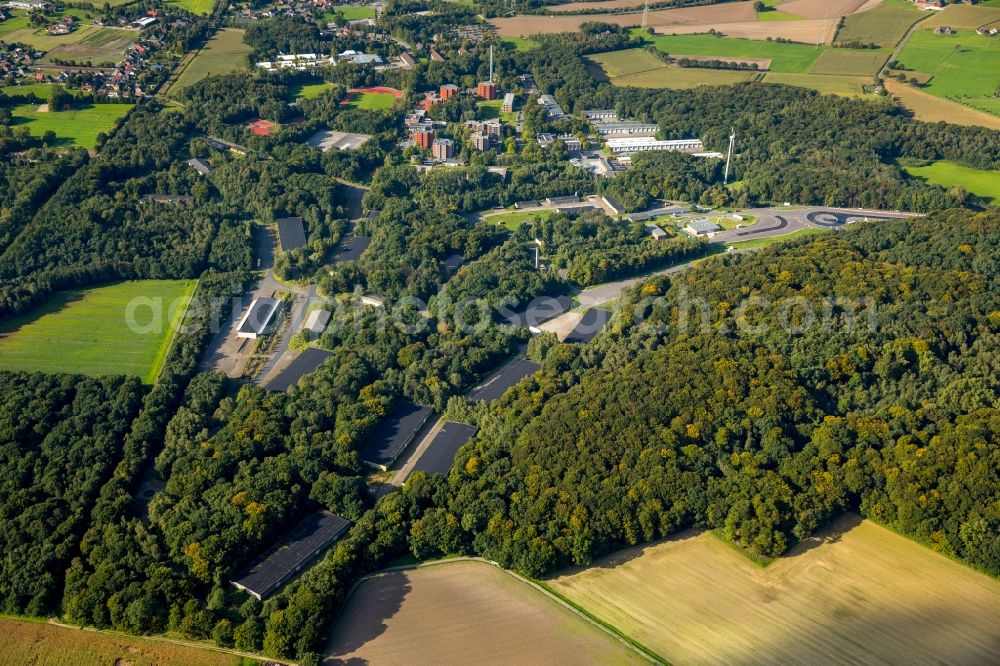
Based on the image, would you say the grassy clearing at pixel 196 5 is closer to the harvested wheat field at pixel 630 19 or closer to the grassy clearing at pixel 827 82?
the harvested wheat field at pixel 630 19

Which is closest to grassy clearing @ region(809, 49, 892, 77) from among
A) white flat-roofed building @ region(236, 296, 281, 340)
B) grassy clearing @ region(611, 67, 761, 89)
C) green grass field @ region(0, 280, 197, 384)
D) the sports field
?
grassy clearing @ region(611, 67, 761, 89)

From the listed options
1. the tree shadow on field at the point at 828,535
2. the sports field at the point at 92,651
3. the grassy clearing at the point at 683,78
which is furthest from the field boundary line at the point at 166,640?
the grassy clearing at the point at 683,78

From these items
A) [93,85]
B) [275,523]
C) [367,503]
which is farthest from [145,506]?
[93,85]

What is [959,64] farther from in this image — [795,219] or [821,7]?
[795,219]

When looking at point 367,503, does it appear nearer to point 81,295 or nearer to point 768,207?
point 81,295

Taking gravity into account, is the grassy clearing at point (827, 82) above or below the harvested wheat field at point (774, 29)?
below

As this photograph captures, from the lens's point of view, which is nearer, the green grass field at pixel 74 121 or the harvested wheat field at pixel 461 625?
the harvested wheat field at pixel 461 625
